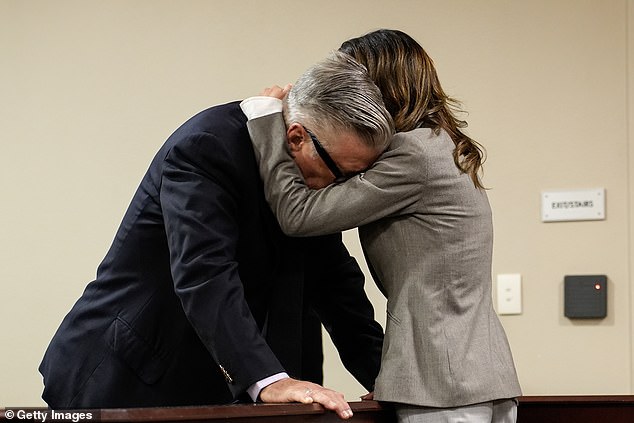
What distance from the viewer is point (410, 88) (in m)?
1.87

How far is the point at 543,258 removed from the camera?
288 centimetres

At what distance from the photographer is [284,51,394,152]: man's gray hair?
1730 mm

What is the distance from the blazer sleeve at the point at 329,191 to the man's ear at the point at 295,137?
15 mm

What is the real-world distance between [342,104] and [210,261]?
0.36 meters

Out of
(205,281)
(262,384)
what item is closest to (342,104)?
(205,281)

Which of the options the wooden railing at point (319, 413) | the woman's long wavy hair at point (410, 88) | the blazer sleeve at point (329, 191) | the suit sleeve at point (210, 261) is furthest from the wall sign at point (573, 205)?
the suit sleeve at point (210, 261)

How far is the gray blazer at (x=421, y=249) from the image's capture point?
1694 millimetres

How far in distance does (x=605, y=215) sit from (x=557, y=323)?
34cm

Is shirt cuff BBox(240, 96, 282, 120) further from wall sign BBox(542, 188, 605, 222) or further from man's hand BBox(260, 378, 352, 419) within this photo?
wall sign BBox(542, 188, 605, 222)

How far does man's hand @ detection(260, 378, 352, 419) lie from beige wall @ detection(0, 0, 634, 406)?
1.38m

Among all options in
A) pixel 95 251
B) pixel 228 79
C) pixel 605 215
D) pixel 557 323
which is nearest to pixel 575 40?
pixel 605 215

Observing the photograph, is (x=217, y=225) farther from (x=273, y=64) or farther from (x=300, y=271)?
(x=273, y=64)

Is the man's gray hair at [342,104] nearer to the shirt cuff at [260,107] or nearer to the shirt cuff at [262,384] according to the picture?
the shirt cuff at [260,107]

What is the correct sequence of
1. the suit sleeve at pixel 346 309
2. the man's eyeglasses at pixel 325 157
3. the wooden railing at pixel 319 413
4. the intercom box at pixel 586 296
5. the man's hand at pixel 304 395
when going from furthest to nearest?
the intercom box at pixel 586 296, the suit sleeve at pixel 346 309, the man's eyeglasses at pixel 325 157, the man's hand at pixel 304 395, the wooden railing at pixel 319 413
